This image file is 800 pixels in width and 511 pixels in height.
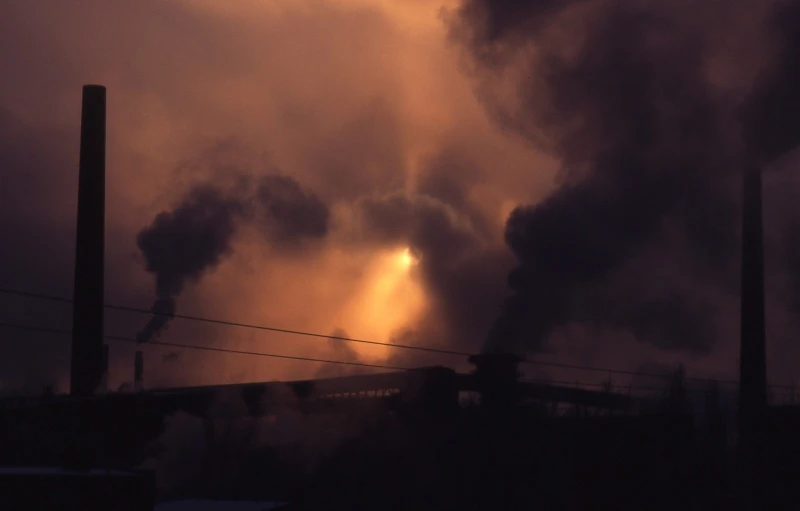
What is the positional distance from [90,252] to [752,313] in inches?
758

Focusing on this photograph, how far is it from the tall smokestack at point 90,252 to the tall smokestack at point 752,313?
18.4 metres

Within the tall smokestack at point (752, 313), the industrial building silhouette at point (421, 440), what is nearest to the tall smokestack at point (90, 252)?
the industrial building silhouette at point (421, 440)

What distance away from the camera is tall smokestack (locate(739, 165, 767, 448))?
91.0 feet

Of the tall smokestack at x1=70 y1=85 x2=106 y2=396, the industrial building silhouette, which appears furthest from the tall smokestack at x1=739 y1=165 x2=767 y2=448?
the tall smokestack at x1=70 y1=85 x2=106 y2=396

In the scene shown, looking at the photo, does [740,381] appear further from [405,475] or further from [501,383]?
[405,475]

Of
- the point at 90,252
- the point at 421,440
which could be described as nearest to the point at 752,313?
the point at 421,440

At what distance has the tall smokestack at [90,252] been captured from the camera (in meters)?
23.0

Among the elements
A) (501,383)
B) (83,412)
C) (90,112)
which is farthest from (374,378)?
(90,112)

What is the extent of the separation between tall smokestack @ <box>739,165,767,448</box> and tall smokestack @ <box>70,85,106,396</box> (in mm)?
18373

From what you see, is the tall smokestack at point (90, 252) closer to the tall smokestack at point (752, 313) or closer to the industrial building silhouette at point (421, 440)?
the industrial building silhouette at point (421, 440)

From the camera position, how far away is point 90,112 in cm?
2552

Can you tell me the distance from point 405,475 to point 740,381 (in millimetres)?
10926

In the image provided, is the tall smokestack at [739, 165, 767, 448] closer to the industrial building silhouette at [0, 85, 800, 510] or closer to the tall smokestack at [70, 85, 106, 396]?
the industrial building silhouette at [0, 85, 800, 510]

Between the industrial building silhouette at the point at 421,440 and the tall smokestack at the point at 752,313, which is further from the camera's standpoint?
the tall smokestack at the point at 752,313
